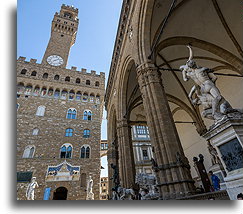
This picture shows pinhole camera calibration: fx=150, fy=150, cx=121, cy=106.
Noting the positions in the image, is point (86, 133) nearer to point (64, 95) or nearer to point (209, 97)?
point (64, 95)

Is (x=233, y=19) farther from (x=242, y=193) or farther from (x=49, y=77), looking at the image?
(x=49, y=77)

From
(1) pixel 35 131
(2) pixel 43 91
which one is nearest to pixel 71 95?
(2) pixel 43 91

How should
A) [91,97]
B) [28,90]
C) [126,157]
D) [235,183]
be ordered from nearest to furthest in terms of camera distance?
[235,183] < [126,157] < [28,90] < [91,97]

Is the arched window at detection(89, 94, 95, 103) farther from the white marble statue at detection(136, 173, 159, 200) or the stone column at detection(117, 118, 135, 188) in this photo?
the white marble statue at detection(136, 173, 159, 200)

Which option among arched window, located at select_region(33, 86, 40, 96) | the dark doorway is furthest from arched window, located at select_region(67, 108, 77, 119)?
the dark doorway

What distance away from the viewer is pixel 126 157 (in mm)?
8547

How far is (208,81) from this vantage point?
8.95ft

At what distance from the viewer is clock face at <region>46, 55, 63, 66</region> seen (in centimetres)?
2189

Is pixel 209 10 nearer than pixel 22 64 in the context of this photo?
Yes

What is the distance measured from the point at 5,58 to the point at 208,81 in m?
3.54

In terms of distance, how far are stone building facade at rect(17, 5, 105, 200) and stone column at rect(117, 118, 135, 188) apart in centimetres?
746

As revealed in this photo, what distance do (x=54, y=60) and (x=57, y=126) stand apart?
1098 centimetres
